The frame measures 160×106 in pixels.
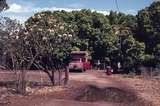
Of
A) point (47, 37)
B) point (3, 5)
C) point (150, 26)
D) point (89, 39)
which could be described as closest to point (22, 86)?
point (3, 5)

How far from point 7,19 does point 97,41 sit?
37.6 meters

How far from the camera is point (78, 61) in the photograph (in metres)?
59.4

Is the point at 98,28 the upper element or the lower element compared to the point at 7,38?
upper

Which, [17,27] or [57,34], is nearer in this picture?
[17,27]

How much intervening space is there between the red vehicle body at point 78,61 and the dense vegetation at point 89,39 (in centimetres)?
120

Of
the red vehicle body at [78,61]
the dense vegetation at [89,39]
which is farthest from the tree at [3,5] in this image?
the red vehicle body at [78,61]

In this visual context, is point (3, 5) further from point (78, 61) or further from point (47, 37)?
point (78, 61)

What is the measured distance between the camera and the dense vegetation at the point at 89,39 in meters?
34.1

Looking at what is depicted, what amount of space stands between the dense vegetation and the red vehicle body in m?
1.20

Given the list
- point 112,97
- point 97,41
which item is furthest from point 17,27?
point 97,41

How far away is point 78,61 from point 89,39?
36.1 ft

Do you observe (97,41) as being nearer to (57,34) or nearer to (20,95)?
(57,34)

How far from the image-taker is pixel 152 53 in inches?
2256

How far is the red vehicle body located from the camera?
58.6 meters
